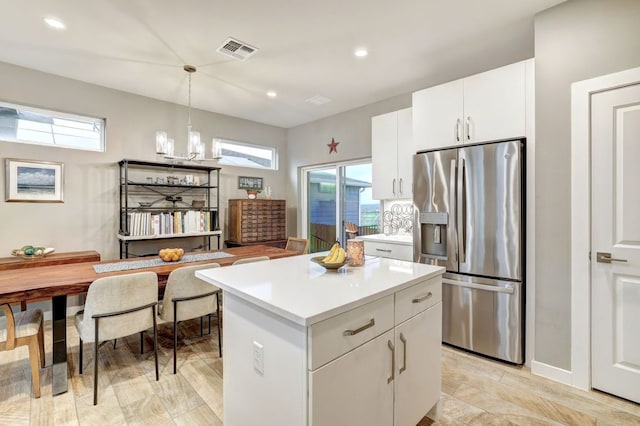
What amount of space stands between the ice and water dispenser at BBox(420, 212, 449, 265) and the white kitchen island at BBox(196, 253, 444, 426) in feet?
3.74

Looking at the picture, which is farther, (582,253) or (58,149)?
(58,149)

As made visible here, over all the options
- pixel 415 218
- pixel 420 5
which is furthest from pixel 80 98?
pixel 415 218

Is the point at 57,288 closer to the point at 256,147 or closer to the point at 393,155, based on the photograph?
the point at 393,155

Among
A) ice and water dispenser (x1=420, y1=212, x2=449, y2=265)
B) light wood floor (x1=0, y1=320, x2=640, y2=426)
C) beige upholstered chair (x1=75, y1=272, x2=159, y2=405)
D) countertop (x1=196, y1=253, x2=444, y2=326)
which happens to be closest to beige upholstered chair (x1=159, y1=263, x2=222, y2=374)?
beige upholstered chair (x1=75, y1=272, x2=159, y2=405)

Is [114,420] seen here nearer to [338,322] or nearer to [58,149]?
[338,322]

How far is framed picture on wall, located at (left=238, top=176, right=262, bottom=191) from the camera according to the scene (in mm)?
5219

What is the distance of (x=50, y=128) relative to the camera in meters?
3.64

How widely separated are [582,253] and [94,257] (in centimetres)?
468

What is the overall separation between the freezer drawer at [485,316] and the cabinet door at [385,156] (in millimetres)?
1377

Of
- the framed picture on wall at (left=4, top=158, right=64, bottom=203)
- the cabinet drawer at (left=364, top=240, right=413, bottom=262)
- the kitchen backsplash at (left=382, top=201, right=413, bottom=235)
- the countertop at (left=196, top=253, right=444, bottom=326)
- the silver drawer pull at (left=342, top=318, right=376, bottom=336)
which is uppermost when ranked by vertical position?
the framed picture on wall at (left=4, top=158, right=64, bottom=203)

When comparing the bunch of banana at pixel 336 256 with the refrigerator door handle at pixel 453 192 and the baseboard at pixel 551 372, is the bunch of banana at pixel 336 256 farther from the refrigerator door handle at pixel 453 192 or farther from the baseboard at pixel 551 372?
the baseboard at pixel 551 372

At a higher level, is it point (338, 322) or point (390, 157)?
point (390, 157)

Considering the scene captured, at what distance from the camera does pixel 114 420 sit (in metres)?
1.87

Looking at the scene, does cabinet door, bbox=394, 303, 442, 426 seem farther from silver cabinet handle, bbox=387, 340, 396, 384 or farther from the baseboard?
the baseboard
